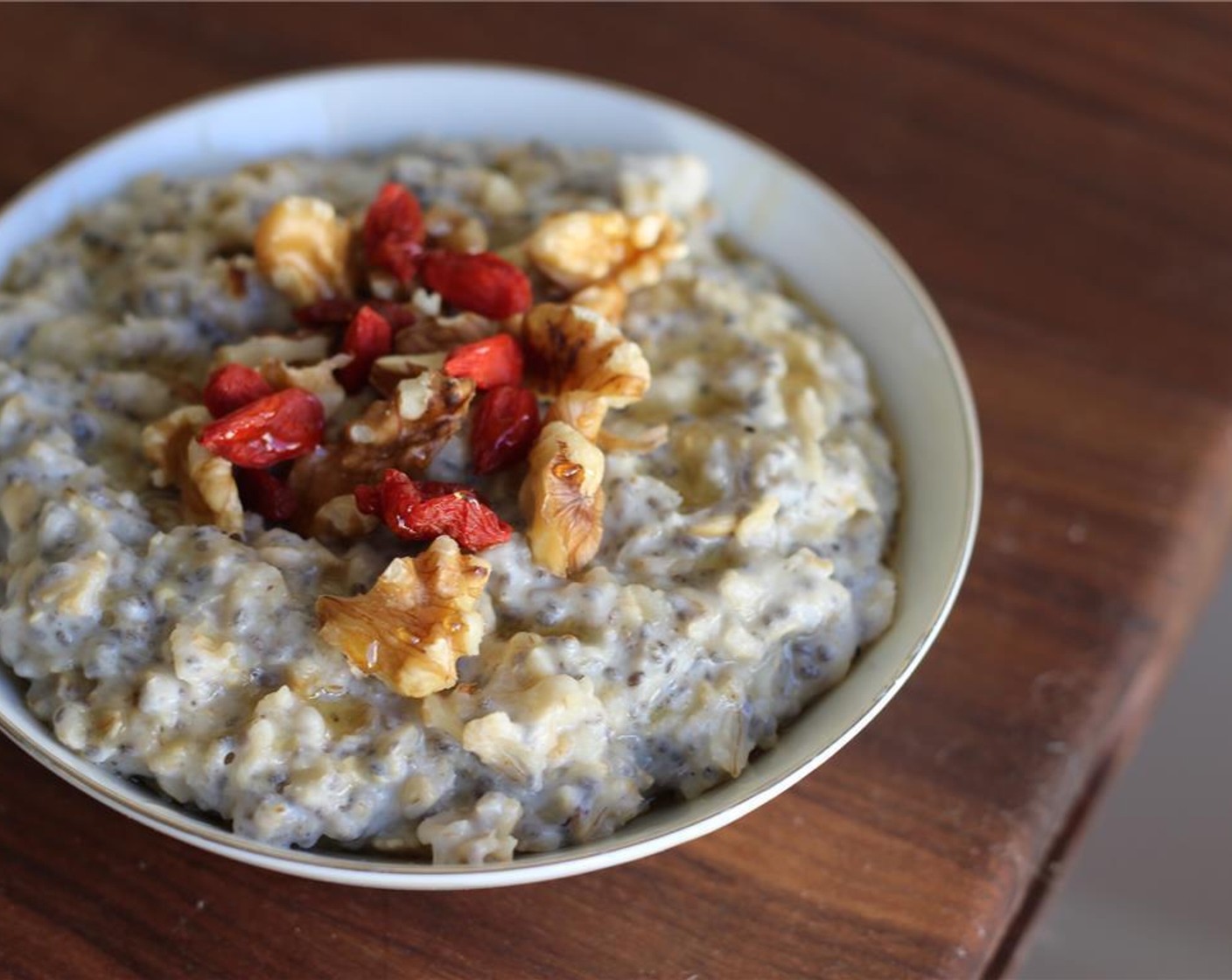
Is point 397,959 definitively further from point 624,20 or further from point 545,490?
point 624,20

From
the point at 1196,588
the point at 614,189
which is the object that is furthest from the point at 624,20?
the point at 1196,588

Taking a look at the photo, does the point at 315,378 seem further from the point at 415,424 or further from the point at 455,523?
the point at 455,523

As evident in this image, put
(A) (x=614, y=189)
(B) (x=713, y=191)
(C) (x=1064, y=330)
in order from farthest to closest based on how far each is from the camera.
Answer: (C) (x=1064, y=330) < (B) (x=713, y=191) < (A) (x=614, y=189)

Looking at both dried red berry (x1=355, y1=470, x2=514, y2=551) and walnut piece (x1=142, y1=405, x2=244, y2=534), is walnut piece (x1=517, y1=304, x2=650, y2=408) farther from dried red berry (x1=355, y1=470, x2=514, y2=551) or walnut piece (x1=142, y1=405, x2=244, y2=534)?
walnut piece (x1=142, y1=405, x2=244, y2=534)

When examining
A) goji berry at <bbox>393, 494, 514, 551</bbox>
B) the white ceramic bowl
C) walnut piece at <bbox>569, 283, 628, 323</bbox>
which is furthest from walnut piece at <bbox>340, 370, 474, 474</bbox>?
the white ceramic bowl

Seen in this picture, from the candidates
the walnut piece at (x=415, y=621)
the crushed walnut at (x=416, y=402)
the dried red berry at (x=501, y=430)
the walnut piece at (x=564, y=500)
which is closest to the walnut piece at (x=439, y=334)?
the crushed walnut at (x=416, y=402)

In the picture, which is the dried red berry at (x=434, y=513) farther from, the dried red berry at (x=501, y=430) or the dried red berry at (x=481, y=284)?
the dried red berry at (x=481, y=284)
